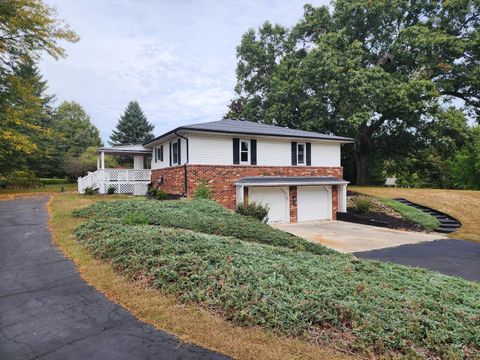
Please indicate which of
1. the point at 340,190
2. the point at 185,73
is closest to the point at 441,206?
the point at 340,190

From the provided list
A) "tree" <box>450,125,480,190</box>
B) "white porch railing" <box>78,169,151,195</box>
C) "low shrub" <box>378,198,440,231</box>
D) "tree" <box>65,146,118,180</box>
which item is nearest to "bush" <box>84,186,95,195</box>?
"white porch railing" <box>78,169,151,195</box>

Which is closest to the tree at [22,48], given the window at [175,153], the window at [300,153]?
the window at [175,153]

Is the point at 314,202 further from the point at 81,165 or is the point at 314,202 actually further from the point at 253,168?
the point at 81,165

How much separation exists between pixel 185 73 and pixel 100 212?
9.83 m

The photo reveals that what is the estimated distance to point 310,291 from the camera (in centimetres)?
445

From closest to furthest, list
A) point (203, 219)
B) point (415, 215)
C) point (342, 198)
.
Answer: point (203, 219) < point (415, 215) < point (342, 198)

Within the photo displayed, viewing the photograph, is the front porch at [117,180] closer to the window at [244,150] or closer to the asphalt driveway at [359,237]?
the window at [244,150]

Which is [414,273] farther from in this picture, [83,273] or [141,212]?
[141,212]

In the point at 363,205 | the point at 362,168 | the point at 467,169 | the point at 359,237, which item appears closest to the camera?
the point at 359,237

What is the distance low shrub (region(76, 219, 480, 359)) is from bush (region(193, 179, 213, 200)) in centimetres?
811

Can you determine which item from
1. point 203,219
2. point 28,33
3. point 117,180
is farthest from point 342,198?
point 28,33

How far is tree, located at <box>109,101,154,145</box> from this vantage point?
44469mm

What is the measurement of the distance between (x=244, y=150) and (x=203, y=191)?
11.3ft

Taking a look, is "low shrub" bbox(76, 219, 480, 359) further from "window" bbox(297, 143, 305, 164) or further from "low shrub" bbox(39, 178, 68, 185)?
"low shrub" bbox(39, 178, 68, 185)
